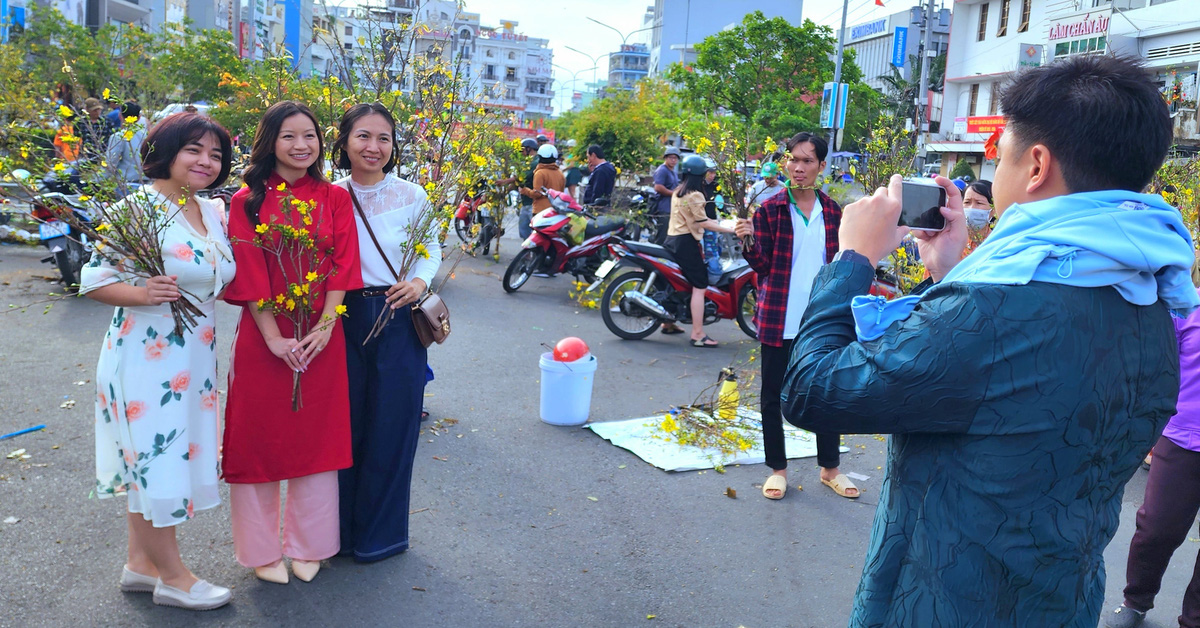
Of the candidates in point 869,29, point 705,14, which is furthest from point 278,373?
point 705,14

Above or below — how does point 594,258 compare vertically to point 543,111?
below

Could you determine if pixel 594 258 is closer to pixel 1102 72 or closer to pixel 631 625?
Answer: pixel 631 625

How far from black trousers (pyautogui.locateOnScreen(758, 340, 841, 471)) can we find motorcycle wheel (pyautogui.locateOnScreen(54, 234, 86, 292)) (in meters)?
6.65

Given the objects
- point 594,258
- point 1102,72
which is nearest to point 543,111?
point 594,258

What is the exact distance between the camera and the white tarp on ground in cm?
525

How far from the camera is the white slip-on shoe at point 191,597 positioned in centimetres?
325

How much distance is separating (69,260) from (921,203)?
8.63 metres

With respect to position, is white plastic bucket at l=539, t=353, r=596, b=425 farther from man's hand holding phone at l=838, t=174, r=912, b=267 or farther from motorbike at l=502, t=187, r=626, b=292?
motorbike at l=502, t=187, r=626, b=292

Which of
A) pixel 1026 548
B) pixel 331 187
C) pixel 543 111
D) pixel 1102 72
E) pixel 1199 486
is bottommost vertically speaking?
pixel 1199 486

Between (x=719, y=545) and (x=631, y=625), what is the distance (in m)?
0.87

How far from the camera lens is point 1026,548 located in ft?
4.89

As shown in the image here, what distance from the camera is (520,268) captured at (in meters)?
10.4

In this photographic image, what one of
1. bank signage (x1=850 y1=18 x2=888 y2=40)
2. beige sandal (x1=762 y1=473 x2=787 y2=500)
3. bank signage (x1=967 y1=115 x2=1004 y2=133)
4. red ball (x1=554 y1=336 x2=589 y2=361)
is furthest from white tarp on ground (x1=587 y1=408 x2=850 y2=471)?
bank signage (x1=850 y1=18 x2=888 y2=40)

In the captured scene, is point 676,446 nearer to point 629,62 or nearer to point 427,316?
point 427,316
